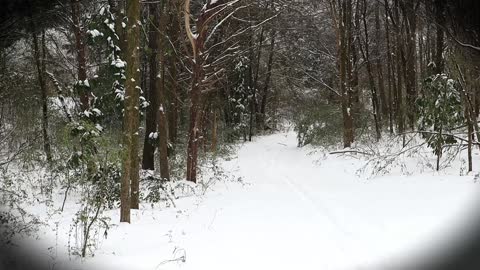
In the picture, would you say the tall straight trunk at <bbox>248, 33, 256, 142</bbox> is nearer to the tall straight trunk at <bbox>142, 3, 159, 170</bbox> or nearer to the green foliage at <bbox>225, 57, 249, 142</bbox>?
the green foliage at <bbox>225, 57, 249, 142</bbox>

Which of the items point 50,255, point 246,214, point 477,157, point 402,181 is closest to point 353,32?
point 477,157

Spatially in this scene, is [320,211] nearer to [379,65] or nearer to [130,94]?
[130,94]

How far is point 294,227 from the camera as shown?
712 cm

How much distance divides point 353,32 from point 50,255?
1757 cm

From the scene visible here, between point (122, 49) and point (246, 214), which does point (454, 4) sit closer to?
point (246, 214)

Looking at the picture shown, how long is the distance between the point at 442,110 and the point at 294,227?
5.44 m

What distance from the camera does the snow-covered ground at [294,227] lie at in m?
5.55

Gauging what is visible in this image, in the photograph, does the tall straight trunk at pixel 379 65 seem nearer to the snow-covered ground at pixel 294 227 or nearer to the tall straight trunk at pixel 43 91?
the snow-covered ground at pixel 294 227

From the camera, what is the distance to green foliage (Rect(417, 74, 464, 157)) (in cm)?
1046

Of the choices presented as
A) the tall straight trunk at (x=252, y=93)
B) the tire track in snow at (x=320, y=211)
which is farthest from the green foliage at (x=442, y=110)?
the tall straight trunk at (x=252, y=93)

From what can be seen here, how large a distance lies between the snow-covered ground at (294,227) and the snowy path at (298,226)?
0.01 metres

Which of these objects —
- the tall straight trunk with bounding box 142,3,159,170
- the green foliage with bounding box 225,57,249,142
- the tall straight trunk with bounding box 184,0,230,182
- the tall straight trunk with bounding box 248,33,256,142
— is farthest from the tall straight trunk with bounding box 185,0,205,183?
the tall straight trunk with bounding box 248,33,256,142

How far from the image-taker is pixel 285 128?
34.1m

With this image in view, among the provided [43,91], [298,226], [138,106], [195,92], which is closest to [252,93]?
[43,91]
